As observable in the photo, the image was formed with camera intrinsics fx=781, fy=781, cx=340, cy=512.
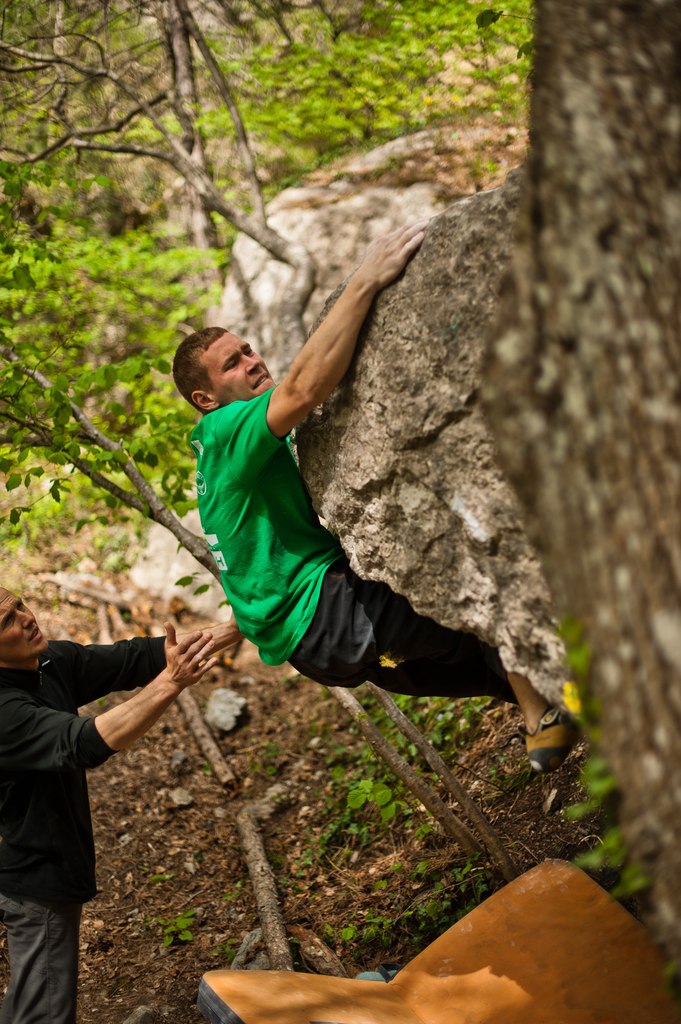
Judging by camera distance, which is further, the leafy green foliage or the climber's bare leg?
the leafy green foliage

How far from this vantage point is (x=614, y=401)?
1.33 m

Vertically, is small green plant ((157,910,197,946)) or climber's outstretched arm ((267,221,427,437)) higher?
climber's outstretched arm ((267,221,427,437))

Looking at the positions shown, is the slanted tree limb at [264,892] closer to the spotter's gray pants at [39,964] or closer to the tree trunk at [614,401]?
the spotter's gray pants at [39,964]

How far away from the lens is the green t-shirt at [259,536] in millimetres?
2893

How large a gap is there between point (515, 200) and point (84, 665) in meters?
2.89

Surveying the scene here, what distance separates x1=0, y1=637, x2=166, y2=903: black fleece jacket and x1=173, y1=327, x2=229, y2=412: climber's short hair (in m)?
1.43

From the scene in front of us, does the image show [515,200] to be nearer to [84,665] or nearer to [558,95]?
[558,95]

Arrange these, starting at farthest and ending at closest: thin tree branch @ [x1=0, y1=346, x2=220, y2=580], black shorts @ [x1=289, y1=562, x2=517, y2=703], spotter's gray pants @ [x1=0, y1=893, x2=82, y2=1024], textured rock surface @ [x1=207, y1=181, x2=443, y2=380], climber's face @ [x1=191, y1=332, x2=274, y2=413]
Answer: textured rock surface @ [x1=207, y1=181, x2=443, y2=380]
thin tree branch @ [x1=0, y1=346, x2=220, y2=580]
spotter's gray pants @ [x1=0, y1=893, x2=82, y2=1024]
climber's face @ [x1=191, y1=332, x2=274, y2=413]
black shorts @ [x1=289, y1=562, x2=517, y2=703]

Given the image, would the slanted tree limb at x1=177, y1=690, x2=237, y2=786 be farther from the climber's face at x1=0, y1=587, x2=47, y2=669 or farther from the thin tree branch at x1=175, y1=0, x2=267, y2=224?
the thin tree branch at x1=175, y1=0, x2=267, y2=224

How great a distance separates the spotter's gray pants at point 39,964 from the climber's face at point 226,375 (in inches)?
86.5

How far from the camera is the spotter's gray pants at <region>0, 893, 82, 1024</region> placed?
318 cm

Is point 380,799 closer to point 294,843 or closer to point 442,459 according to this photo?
point 294,843

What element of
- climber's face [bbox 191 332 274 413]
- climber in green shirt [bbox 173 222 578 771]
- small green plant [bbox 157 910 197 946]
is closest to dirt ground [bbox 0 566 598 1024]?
small green plant [bbox 157 910 197 946]

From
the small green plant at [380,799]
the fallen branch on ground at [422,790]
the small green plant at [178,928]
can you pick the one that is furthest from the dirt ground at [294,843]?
the small green plant at [380,799]
